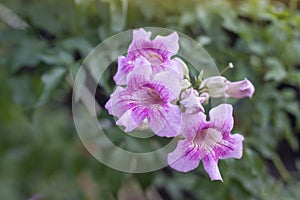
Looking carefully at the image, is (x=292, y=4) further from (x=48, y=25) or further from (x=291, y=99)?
(x=48, y=25)

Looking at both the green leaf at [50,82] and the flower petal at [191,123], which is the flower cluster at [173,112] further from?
the green leaf at [50,82]

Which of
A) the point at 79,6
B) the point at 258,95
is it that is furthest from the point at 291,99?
the point at 79,6

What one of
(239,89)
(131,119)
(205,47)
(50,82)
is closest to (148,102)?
(131,119)

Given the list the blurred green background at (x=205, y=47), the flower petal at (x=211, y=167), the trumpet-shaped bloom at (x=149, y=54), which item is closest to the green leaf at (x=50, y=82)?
the blurred green background at (x=205, y=47)

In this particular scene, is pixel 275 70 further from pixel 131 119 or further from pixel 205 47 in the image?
pixel 131 119

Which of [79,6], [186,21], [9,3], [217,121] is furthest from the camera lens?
[9,3]
